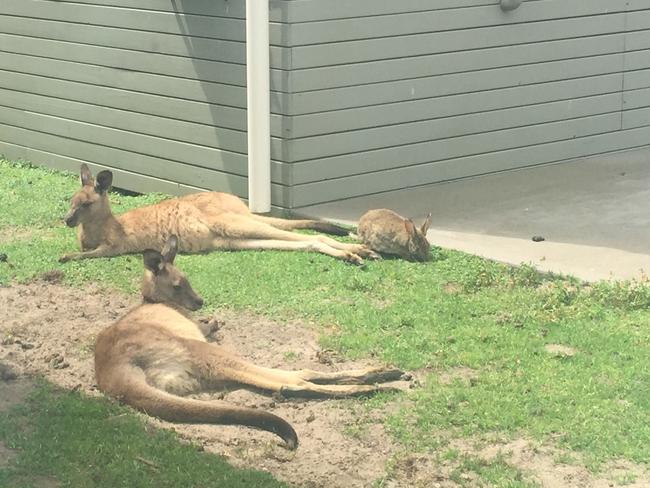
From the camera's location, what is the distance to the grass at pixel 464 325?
5430mm

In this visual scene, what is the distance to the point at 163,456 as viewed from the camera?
504 centimetres

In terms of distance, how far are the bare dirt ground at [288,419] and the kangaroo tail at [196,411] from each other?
73 millimetres

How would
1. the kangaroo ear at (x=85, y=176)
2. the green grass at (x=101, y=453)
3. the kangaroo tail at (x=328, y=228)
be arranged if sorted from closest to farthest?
1. the green grass at (x=101, y=453)
2. the kangaroo ear at (x=85, y=176)
3. the kangaroo tail at (x=328, y=228)

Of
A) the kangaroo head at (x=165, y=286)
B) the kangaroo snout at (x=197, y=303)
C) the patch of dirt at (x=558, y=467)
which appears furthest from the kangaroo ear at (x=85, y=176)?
the patch of dirt at (x=558, y=467)

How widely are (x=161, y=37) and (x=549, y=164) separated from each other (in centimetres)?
358

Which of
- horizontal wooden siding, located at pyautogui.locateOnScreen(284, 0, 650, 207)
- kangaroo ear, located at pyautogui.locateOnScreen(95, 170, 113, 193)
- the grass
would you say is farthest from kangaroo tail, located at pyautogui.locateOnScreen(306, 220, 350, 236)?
kangaroo ear, located at pyautogui.locateOnScreen(95, 170, 113, 193)

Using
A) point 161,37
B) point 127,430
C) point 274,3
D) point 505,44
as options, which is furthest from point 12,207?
point 127,430

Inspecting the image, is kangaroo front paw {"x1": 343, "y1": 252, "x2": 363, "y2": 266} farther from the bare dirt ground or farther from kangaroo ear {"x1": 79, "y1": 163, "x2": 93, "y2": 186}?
kangaroo ear {"x1": 79, "y1": 163, "x2": 93, "y2": 186}

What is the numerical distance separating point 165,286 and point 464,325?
5.42 feet

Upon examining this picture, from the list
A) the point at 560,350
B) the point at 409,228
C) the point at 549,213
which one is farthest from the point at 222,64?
the point at 560,350

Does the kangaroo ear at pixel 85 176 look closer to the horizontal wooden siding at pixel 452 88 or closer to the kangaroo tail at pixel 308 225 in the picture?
the kangaroo tail at pixel 308 225

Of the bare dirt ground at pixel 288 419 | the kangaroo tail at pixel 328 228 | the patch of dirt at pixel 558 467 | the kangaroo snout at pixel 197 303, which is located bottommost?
the bare dirt ground at pixel 288 419

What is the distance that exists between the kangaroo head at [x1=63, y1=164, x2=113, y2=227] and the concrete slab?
5.21ft

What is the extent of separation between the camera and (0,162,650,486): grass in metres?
5.43
